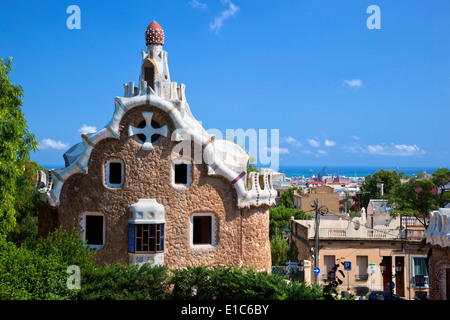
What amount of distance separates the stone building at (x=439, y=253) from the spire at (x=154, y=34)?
13.7 meters

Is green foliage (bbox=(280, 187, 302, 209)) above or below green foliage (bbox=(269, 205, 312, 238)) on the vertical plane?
above

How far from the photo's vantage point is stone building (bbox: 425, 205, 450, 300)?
17547mm

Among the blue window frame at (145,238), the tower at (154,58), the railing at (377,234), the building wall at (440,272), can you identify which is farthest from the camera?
the railing at (377,234)

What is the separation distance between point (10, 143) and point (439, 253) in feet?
56.4

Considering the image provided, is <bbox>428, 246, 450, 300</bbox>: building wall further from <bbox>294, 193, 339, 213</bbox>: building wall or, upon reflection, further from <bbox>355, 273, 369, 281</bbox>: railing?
<bbox>294, 193, 339, 213</bbox>: building wall

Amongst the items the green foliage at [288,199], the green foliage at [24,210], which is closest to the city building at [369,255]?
the green foliage at [24,210]

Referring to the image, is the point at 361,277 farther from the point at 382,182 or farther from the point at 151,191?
the point at 382,182

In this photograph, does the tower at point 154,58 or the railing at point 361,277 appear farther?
the railing at point 361,277

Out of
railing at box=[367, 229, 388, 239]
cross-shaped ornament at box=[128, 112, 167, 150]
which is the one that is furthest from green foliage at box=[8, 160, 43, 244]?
railing at box=[367, 229, 388, 239]

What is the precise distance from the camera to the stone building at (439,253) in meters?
17.5

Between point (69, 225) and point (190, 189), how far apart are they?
17.0 ft

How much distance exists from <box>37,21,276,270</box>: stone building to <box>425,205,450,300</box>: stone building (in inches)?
282

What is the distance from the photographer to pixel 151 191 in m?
18.8

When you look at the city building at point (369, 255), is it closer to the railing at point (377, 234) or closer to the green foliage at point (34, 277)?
the railing at point (377, 234)
